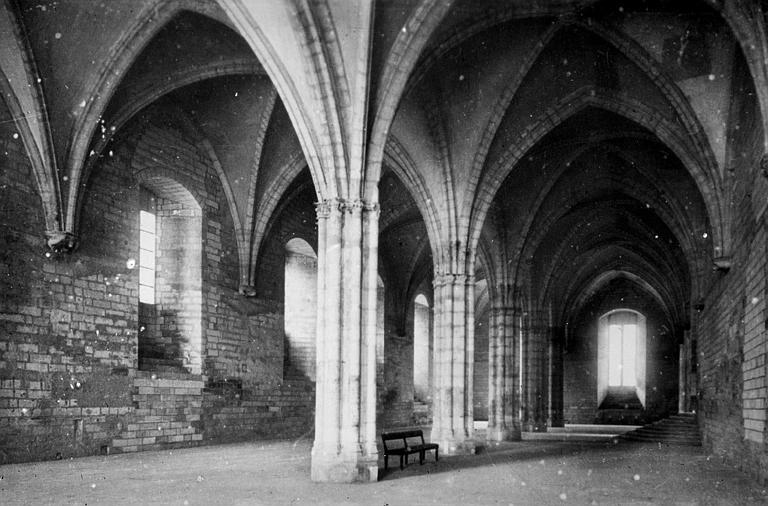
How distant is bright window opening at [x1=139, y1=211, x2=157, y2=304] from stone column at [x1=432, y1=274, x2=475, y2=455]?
643 centimetres

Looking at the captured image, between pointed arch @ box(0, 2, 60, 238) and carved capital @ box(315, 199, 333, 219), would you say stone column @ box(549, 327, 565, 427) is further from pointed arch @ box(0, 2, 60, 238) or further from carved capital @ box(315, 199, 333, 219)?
pointed arch @ box(0, 2, 60, 238)

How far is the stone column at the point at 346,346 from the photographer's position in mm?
11430

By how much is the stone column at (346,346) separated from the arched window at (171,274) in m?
7.05

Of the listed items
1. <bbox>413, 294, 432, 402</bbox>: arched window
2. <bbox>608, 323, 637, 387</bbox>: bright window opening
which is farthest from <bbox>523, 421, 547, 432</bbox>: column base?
<bbox>608, 323, 637, 387</bbox>: bright window opening

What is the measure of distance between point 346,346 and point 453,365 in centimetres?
617

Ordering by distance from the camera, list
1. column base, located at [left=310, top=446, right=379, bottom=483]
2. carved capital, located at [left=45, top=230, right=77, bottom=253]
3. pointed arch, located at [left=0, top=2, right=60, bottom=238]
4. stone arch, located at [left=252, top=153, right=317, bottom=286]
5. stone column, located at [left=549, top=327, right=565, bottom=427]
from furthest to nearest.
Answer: stone column, located at [left=549, top=327, right=565, bottom=427], stone arch, located at [left=252, top=153, right=317, bottom=286], carved capital, located at [left=45, top=230, right=77, bottom=253], pointed arch, located at [left=0, top=2, right=60, bottom=238], column base, located at [left=310, top=446, right=379, bottom=483]

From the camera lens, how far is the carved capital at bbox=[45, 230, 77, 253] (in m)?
14.1

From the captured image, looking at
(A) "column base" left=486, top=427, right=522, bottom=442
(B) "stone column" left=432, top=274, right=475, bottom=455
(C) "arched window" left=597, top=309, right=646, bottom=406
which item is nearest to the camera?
(B) "stone column" left=432, top=274, right=475, bottom=455

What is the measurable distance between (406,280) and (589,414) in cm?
1731

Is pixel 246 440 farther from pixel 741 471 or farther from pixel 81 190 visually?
pixel 741 471

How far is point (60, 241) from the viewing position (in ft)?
46.6

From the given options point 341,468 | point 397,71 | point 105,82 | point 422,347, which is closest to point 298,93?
Result: point 397,71

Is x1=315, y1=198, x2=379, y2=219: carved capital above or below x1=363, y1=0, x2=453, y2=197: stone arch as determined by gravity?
below

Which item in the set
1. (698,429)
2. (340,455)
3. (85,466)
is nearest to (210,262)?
(85,466)
